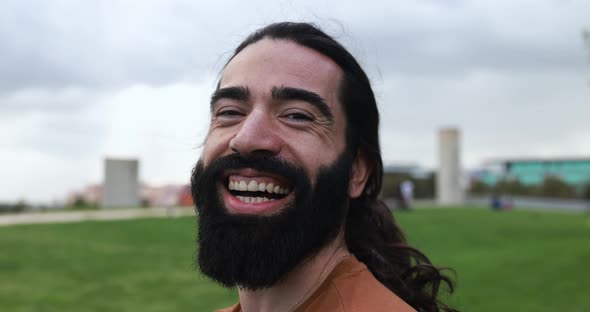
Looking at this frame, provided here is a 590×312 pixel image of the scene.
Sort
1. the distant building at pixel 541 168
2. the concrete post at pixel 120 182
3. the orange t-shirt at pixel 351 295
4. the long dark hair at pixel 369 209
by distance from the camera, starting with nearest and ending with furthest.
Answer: the orange t-shirt at pixel 351 295, the long dark hair at pixel 369 209, the concrete post at pixel 120 182, the distant building at pixel 541 168

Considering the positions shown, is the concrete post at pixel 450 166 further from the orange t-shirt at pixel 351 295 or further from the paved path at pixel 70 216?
the orange t-shirt at pixel 351 295

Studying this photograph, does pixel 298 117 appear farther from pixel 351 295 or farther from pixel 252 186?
pixel 351 295

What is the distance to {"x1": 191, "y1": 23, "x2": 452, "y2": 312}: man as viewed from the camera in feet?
7.57

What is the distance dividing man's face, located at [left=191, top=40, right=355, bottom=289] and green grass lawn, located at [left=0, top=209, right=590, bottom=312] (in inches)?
243

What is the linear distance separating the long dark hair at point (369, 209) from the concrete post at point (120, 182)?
33.4m

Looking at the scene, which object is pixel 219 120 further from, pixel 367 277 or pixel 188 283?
pixel 188 283

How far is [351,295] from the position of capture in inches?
88.9

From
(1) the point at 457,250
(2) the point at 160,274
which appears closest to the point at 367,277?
(2) the point at 160,274

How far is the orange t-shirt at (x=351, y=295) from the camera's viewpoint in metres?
2.19

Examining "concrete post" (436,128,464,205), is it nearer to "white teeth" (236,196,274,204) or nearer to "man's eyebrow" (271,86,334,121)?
"man's eyebrow" (271,86,334,121)

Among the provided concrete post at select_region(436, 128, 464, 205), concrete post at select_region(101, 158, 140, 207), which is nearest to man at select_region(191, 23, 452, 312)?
concrete post at select_region(101, 158, 140, 207)

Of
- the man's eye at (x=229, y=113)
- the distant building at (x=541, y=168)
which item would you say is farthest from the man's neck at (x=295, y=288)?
the distant building at (x=541, y=168)

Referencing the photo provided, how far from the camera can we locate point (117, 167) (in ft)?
116

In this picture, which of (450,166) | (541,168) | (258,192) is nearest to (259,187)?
(258,192)
